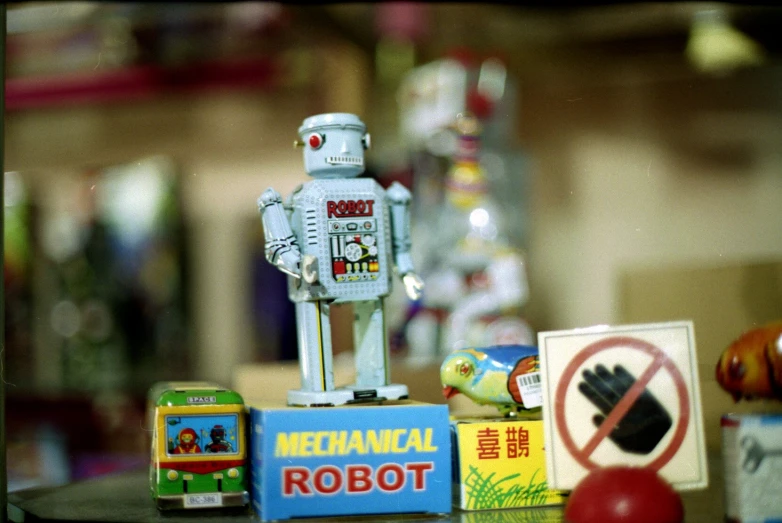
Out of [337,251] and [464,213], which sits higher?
[464,213]

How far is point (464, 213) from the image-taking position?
160 cm

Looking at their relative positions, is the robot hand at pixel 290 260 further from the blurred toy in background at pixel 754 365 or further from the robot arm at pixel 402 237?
the blurred toy in background at pixel 754 365

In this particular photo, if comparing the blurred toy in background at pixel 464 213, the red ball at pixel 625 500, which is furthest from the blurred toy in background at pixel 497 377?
the blurred toy in background at pixel 464 213

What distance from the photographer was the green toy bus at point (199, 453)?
0.75 m

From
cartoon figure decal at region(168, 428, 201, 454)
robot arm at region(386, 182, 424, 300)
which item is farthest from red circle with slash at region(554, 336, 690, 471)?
cartoon figure decal at region(168, 428, 201, 454)

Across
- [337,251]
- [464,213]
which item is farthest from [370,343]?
[464,213]

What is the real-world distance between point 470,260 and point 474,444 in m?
0.79

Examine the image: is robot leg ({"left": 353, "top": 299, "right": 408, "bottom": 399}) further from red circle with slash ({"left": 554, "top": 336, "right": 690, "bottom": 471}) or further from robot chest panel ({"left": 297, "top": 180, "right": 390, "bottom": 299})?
red circle with slash ({"left": 554, "top": 336, "right": 690, "bottom": 471})

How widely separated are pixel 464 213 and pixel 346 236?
2.64 feet

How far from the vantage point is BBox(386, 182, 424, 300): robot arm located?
86cm

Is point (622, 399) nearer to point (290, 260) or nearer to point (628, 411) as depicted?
point (628, 411)

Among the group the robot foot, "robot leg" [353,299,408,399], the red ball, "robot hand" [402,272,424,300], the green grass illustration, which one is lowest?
the green grass illustration

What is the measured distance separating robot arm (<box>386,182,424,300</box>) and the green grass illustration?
0.20m

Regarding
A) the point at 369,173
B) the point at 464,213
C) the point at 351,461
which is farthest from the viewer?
the point at 464,213
